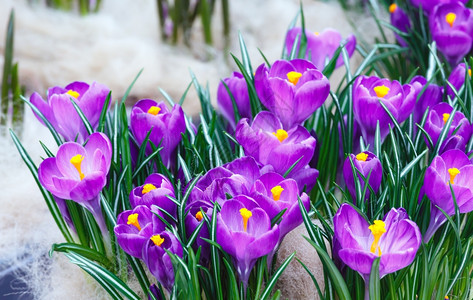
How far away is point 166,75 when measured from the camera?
1343 millimetres

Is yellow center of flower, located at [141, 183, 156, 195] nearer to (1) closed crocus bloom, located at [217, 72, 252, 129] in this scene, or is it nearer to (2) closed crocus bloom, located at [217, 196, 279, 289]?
(2) closed crocus bloom, located at [217, 196, 279, 289]

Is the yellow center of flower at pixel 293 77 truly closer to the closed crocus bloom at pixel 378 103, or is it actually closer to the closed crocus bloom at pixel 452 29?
the closed crocus bloom at pixel 378 103

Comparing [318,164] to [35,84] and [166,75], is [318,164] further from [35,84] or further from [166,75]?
[35,84]

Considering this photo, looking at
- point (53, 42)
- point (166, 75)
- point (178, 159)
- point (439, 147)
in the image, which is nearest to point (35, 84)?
point (53, 42)

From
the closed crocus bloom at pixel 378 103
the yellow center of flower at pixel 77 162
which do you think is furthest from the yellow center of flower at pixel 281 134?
the yellow center of flower at pixel 77 162

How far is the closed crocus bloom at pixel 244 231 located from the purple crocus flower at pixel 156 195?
0.24ft

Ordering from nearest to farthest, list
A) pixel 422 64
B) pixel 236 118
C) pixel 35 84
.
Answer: pixel 236 118 < pixel 422 64 < pixel 35 84

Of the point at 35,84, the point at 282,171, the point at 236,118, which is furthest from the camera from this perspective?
the point at 35,84

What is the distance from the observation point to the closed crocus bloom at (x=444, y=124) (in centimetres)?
65

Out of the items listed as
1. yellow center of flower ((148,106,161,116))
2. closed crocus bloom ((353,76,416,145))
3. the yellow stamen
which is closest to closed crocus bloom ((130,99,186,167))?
yellow center of flower ((148,106,161,116))

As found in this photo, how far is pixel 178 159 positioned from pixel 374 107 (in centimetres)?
24

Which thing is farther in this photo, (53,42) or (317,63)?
(53,42)

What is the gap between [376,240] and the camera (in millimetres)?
529

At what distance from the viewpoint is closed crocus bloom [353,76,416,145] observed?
67 cm
